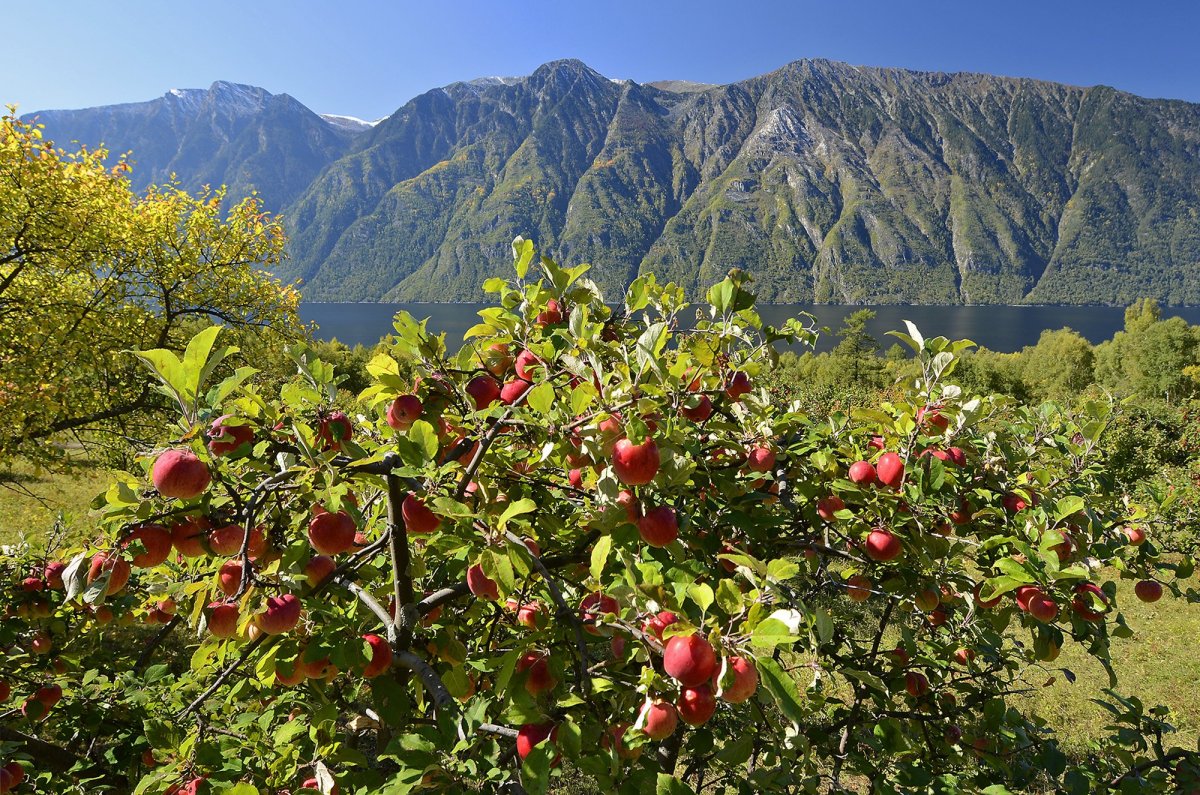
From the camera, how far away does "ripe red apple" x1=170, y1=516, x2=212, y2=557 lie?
1.62 m

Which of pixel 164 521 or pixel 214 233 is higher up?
pixel 214 233

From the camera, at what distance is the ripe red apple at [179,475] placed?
136cm

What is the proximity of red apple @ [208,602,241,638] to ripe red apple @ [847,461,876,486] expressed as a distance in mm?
2285

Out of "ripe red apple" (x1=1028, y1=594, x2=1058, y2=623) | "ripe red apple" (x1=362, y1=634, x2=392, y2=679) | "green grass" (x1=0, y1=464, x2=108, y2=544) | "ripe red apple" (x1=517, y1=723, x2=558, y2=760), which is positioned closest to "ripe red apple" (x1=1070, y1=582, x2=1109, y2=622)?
"ripe red apple" (x1=1028, y1=594, x2=1058, y2=623)

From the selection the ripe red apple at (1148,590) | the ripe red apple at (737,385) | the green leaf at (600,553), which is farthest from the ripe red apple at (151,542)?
the ripe red apple at (1148,590)

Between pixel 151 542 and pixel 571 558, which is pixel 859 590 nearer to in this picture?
pixel 571 558

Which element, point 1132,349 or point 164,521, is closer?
point 164,521

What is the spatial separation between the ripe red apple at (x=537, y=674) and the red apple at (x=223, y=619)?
0.88 metres

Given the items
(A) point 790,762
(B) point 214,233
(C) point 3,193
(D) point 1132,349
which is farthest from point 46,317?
(D) point 1132,349

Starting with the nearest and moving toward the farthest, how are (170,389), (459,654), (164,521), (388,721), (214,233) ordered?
(170,389) → (164,521) → (388,721) → (459,654) → (214,233)

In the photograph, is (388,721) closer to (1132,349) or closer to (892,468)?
(892,468)

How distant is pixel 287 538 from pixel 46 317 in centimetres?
1019

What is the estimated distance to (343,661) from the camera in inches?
67.1

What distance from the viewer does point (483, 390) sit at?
2.06 m
